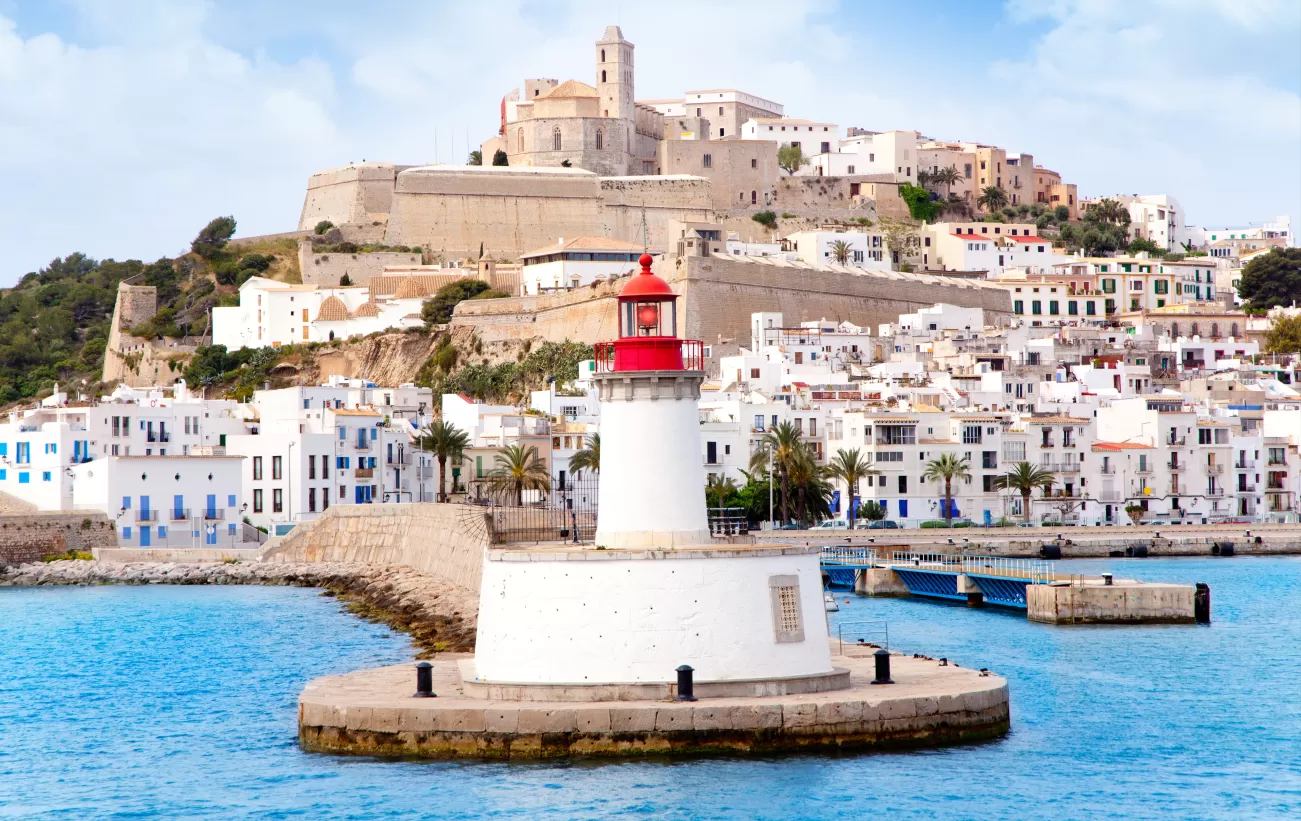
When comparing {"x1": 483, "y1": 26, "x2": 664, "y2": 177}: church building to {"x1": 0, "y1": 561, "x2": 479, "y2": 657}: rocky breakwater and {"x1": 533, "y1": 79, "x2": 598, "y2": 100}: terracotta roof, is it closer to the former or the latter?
{"x1": 533, "y1": 79, "x2": 598, "y2": 100}: terracotta roof

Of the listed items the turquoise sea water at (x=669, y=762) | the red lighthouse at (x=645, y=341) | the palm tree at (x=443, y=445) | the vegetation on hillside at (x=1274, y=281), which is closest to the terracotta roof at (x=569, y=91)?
the vegetation on hillside at (x=1274, y=281)

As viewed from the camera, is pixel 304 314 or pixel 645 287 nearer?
pixel 645 287

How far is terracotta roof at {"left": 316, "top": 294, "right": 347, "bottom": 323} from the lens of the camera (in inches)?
2948

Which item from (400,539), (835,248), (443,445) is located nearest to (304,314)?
(835,248)

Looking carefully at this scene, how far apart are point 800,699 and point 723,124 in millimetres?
83281

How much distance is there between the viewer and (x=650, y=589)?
16234mm

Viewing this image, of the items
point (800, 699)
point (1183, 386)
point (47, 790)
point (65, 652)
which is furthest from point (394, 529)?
point (1183, 386)

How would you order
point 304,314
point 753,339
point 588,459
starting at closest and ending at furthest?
point 588,459
point 753,339
point 304,314

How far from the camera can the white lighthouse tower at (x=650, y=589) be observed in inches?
639

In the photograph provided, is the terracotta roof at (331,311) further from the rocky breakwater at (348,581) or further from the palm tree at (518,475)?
the rocky breakwater at (348,581)

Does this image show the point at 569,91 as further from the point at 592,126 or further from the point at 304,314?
the point at 304,314

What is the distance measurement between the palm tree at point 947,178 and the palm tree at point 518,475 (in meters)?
54.4

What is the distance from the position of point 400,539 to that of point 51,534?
10.3m

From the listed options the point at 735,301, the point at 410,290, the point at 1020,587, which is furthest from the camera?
the point at 410,290
